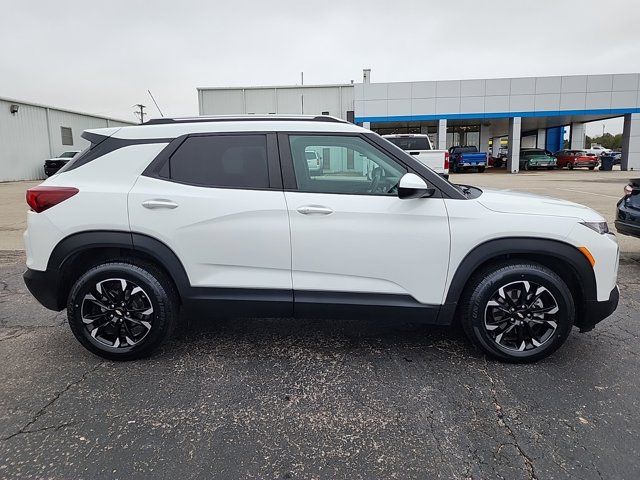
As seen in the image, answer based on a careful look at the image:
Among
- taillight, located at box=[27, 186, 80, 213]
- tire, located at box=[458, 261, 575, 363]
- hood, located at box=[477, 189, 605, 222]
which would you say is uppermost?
taillight, located at box=[27, 186, 80, 213]

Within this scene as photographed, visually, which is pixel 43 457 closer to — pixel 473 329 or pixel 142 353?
pixel 142 353

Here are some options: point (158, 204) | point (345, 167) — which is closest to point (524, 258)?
point (345, 167)

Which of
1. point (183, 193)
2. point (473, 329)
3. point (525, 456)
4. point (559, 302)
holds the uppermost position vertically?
point (183, 193)

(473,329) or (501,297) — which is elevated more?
(501,297)

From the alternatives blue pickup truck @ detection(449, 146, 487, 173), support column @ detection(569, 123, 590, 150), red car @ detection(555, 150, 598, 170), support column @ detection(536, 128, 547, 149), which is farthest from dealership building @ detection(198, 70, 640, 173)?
support column @ detection(536, 128, 547, 149)

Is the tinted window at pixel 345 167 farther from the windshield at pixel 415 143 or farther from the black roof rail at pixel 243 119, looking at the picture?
the windshield at pixel 415 143

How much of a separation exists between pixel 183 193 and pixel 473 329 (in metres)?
2.36

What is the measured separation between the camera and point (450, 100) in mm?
30266

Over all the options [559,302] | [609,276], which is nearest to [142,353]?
[559,302]

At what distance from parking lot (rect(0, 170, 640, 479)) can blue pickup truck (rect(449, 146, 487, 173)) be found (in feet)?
88.9

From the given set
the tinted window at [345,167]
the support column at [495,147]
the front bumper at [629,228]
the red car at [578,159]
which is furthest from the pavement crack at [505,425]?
the support column at [495,147]

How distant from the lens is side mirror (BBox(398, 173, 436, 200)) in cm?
305

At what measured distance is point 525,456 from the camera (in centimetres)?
239

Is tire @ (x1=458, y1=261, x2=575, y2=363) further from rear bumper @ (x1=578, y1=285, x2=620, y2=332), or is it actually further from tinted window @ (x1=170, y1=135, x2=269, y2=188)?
tinted window @ (x1=170, y1=135, x2=269, y2=188)
